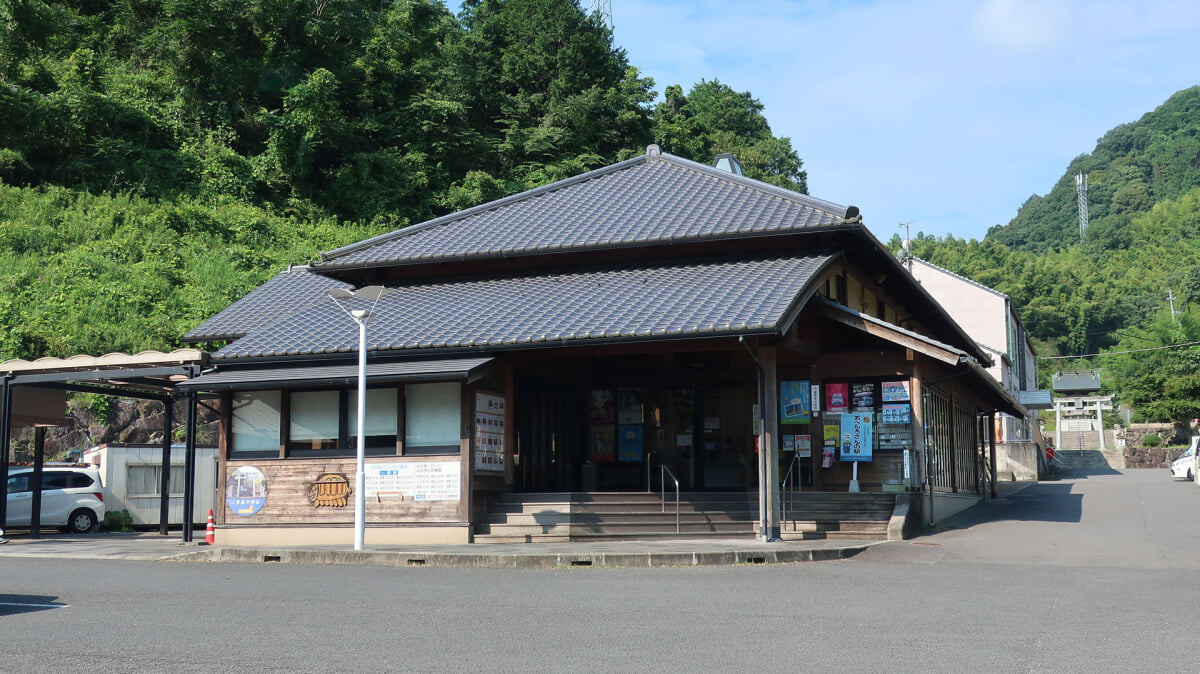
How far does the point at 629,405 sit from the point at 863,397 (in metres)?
4.60

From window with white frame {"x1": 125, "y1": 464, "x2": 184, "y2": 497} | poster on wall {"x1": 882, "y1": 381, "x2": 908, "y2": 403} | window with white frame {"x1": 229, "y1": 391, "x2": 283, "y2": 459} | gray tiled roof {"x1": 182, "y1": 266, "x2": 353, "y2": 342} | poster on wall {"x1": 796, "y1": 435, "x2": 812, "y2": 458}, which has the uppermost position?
gray tiled roof {"x1": 182, "y1": 266, "x2": 353, "y2": 342}

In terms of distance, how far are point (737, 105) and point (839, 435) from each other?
49942mm

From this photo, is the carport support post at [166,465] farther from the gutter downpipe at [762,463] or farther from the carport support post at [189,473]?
the gutter downpipe at [762,463]

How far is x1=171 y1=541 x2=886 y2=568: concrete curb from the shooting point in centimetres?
1296

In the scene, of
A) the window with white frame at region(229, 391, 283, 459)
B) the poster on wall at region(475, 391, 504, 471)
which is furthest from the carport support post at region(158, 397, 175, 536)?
the poster on wall at region(475, 391, 504, 471)

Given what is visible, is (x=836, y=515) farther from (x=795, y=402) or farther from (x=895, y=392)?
(x=895, y=392)

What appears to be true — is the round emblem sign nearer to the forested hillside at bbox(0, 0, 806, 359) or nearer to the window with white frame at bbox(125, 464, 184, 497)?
the window with white frame at bbox(125, 464, 184, 497)

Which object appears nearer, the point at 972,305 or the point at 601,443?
the point at 601,443

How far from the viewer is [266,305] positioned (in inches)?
820

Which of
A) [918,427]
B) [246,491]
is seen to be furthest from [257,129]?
[918,427]

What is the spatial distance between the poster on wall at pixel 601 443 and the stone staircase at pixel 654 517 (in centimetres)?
301

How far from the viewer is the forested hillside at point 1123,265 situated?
207ft

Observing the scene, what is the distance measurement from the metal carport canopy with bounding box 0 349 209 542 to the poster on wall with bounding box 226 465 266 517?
908 millimetres

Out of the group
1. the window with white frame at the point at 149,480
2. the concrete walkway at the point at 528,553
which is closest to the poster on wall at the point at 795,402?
the concrete walkway at the point at 528,553
